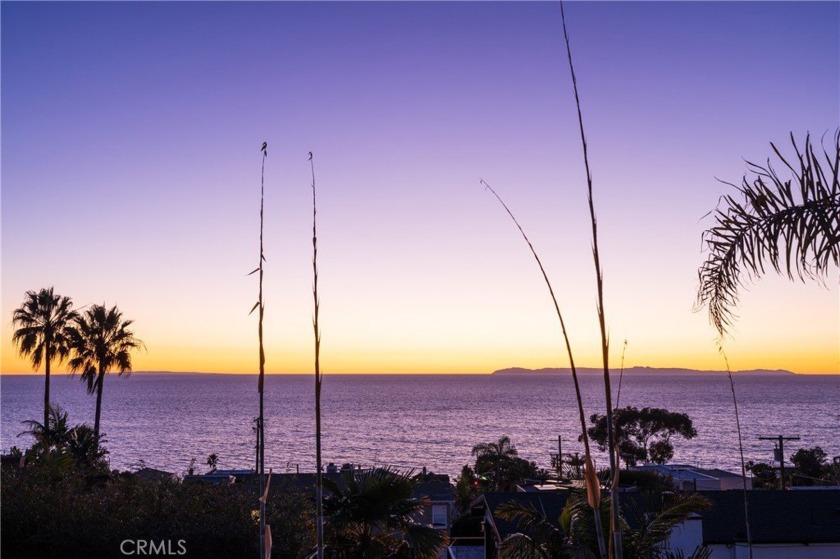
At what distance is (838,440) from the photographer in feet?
400

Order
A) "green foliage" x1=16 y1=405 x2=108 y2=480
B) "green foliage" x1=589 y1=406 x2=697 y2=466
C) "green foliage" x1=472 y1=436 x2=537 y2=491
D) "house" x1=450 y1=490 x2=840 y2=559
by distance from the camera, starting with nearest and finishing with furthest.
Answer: "green foliage" x1=16 y1=405 x2=108 y2=480 → "house" x1=450 y1=490 x2=840 y2=559 → "green foliage" x1=472 y1=436 x2=537 y2=491 → "green foliage" x1=589 y1=406 x2=697 y2=466

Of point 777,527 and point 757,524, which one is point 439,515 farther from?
point 777,527

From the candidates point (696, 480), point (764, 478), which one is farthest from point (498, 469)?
point (764, 478)

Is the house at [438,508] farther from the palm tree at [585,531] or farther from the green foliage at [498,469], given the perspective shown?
the palm tree at [585,531]

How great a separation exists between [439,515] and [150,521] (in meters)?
Answer: 27.7

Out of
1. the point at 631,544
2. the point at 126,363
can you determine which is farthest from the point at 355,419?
the point at 631,544

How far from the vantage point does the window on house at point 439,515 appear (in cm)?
3956

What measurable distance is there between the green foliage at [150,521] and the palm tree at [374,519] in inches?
62.4

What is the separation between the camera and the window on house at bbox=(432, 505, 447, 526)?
39562mm

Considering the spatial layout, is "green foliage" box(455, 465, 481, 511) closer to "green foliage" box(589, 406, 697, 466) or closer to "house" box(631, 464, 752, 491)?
"house" box(631, 464, 752, 491)

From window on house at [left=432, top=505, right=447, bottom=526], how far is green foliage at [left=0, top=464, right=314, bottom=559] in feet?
84.9

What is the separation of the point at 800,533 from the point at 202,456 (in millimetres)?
90432

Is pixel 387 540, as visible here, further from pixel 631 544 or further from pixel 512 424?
pixel 512 424

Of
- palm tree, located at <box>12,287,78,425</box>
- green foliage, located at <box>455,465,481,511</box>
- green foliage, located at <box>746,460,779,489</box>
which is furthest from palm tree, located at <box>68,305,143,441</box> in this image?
green foliage, located at <box>746,460,779,489</box>
